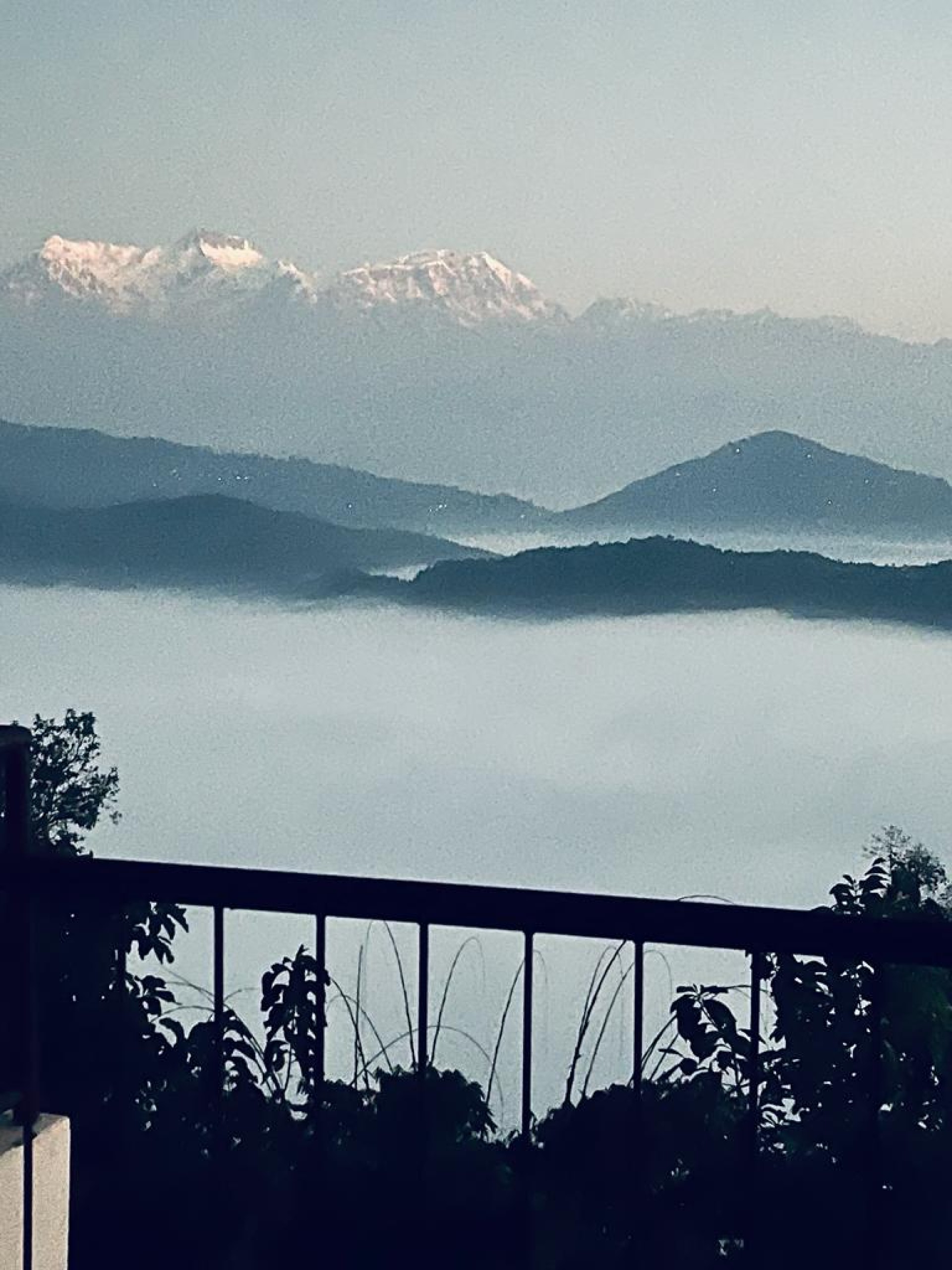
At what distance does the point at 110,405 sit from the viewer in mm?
7207

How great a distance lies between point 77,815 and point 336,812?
423 centimetres

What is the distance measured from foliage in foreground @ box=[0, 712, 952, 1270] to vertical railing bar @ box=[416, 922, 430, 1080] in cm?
36

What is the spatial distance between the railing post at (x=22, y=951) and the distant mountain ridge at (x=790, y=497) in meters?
5.94

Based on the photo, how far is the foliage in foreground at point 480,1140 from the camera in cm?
199

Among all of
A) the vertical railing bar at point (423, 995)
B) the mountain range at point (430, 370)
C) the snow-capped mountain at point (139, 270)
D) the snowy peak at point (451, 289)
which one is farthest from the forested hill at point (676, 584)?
the vertical railing bar at point (423, 995)

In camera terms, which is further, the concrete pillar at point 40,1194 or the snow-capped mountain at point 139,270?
the snow-capped mountain at point 139,270

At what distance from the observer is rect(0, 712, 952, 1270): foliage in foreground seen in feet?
6.54

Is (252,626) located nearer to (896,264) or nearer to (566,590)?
(566,590)

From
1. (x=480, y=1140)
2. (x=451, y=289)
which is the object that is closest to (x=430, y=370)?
(x=451, y=289)

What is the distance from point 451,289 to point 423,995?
6.53 metres

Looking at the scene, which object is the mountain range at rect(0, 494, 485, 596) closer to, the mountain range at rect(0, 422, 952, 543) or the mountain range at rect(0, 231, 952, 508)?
the mountain range at rect(0, 422, 952, 543)

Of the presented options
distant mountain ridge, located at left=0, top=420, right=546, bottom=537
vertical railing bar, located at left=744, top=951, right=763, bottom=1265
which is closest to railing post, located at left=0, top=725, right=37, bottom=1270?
vertical railing bar, located at left=744, top=951, right=763, bottom=1265

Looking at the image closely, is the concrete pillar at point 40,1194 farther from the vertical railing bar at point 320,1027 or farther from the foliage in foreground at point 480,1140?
the vertical railing bar at point 320,1027

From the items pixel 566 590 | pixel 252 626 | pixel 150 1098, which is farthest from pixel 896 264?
pixel 150 1098
